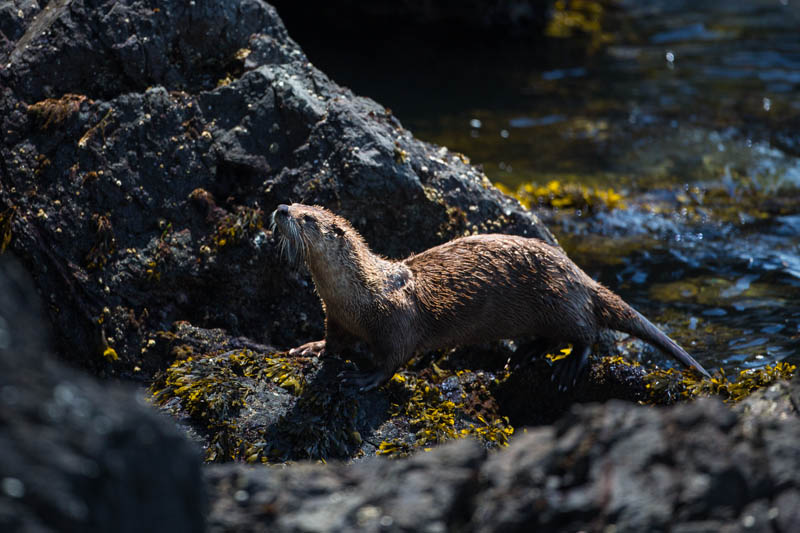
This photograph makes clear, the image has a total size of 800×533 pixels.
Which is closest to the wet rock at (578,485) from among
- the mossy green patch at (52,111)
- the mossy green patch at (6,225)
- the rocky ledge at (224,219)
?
the rocky ledge at (224,219)

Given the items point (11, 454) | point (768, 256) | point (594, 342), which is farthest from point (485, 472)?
point (768, 256)

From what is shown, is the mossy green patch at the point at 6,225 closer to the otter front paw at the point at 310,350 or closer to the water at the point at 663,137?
the otter front paw at the point at 310,350

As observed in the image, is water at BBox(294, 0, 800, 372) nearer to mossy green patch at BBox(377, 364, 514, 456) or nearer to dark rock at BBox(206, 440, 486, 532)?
mossy green patch at BBox(377, 364, 514, 456)

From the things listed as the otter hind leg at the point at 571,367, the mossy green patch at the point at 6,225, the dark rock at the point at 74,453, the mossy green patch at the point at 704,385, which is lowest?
the mossy green patch at the point at 704,385

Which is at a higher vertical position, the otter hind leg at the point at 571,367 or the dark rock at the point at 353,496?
the dark rock at the point at 353,496

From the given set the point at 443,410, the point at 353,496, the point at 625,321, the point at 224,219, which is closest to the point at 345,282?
the point at 443,410

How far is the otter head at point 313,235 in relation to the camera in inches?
174

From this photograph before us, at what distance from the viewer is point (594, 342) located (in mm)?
4918

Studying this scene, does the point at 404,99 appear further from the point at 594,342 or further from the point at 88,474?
the point at 88,474

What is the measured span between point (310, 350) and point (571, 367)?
1642 mm

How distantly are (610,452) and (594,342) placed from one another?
2985 mm

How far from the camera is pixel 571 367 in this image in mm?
4758

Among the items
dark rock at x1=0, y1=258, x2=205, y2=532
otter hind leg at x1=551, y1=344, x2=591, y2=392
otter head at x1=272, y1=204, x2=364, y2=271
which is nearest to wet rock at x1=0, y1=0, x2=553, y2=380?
otter head at x1=272, y1=204, x2=364, y2=271

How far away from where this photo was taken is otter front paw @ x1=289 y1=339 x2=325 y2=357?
468 centimetres
